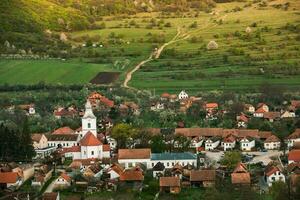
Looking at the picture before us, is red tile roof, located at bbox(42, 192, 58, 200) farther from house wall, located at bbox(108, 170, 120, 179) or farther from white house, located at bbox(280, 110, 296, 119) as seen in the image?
white house, located at bbox(280, 110, 296, 119)

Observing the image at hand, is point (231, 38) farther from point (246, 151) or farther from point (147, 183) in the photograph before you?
point (147, 183)

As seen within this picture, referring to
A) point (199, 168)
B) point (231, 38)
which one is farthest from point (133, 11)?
point (199, 168)

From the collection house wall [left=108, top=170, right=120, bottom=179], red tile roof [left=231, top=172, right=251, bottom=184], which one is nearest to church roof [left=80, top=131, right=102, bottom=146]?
house wall [left=108, top=170, right=120, bottom=179]

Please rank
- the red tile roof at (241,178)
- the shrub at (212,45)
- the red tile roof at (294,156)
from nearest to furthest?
1. the red tile roof at (241,178)
2. the red tile roof at (294,156)
3. the shrub at (212,45)

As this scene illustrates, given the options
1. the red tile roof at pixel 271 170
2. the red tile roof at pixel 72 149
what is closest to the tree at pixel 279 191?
the red tile roof at pixel 271 170

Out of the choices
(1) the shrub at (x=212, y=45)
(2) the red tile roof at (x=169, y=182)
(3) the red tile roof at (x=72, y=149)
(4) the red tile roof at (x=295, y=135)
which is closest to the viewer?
(2) the red tile roof at (x=169, y=182)

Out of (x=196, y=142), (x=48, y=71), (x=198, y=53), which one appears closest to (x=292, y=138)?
(x=196, y=142)

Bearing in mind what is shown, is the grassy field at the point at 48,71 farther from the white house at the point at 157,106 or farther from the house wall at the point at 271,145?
the house wall at the point at 271,145

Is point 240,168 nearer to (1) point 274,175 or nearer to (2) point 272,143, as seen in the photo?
(1) point 274,175

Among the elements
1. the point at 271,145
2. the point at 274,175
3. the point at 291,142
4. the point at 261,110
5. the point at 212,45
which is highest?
A: the point at 212,45
